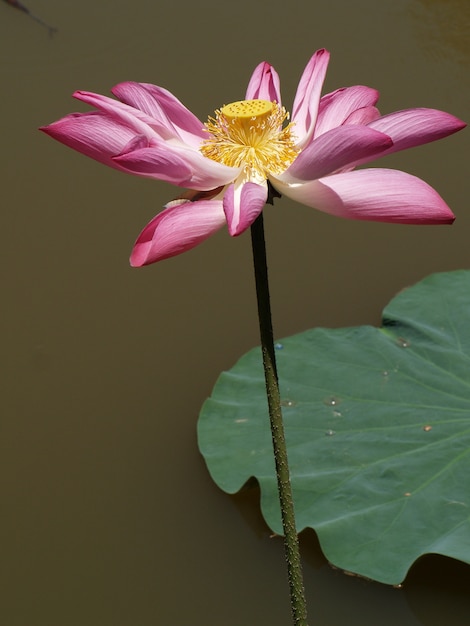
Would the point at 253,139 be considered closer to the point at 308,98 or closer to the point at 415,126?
the point at 308,98

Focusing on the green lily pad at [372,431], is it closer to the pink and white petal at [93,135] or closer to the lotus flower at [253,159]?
the lotus flower at [253,159]

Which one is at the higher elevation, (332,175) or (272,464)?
(332,175)

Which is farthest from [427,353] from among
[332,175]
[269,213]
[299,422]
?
[332,175]

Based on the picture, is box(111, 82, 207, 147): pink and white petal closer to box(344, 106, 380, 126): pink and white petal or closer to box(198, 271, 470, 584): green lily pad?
box(344, 106, 380, 126): pink and white petal

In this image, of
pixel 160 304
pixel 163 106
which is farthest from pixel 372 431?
pixel 163 106

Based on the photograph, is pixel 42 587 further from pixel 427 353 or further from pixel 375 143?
pixel 375 143
